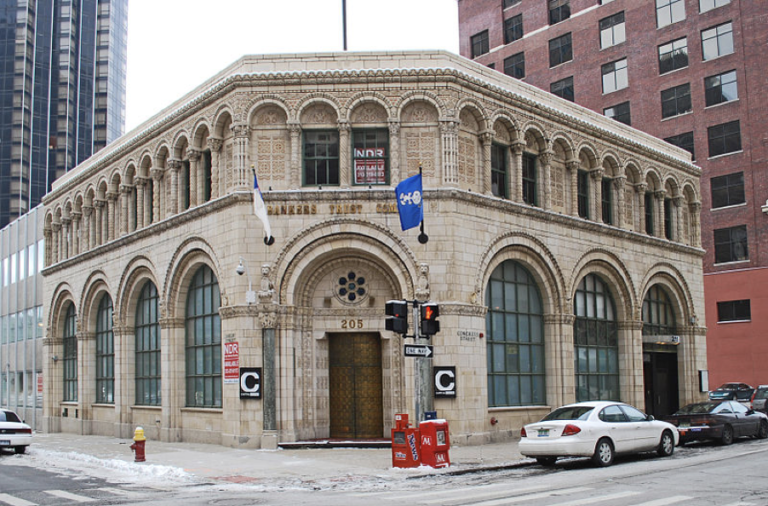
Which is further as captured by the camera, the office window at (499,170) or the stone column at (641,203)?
the stone column at (641,203)

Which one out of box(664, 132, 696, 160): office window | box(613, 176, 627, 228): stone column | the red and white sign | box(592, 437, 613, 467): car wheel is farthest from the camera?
box(664, 132, 696, 160): office window

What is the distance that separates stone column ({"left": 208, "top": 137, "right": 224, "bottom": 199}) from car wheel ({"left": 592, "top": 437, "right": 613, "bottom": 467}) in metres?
13.5

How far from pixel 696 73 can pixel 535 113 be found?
2741cm

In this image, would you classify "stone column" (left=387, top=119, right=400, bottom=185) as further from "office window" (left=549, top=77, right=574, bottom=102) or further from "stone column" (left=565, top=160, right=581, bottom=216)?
"office window" (left=549, top=77, right=574, bottom=102)

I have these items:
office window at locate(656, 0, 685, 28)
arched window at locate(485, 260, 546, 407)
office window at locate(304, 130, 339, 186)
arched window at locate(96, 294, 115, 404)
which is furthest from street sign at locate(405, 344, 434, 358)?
office window at locate(656, 0, 685, 28)

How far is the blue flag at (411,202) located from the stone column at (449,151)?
3434 millimetres

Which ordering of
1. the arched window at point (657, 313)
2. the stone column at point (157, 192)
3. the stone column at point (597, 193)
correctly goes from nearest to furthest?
1. the stone column at point (157, 192)
2. the stone column at point (597, 193)
3. the arched window at point (657, 313)

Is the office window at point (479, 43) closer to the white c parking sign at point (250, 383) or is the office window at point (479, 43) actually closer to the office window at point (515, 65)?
the office window at point (515, 65)

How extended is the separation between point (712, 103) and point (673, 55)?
421 centimetres

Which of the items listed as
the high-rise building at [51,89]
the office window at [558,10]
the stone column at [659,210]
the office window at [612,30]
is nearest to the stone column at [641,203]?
the stone column at [659,210]

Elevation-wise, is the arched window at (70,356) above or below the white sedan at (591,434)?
above

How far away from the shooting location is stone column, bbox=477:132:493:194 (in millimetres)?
25484

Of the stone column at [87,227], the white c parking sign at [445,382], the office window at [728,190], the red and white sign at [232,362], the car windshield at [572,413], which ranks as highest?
the office window at [728,190]

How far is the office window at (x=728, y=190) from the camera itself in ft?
159
